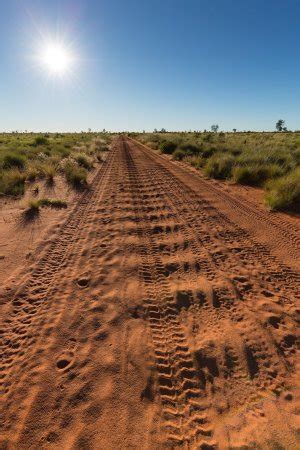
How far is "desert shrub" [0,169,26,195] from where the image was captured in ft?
31.9

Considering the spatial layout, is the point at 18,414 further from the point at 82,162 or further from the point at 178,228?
the point at 82,162

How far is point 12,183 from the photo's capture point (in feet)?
34.0

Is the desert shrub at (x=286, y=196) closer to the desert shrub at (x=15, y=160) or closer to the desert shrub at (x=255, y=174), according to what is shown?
the desert shrub at (x=255, y=174)

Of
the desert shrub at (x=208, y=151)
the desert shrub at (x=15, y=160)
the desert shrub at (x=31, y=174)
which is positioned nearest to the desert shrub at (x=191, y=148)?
the desert shrub at (x=208, y=151)

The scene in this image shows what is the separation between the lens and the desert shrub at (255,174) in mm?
10773

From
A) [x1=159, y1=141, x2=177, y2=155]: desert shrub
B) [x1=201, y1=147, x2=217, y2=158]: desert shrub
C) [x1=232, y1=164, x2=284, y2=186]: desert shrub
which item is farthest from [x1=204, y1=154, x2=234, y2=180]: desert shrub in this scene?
[x1=159, y1=141, x2=177, y2=155]: desert shrub

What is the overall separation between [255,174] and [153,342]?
9438mm

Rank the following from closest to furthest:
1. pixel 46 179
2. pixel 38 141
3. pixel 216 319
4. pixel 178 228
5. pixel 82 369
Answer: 1. pixel 82 369
2. pixel 216 319
3. pixel 178 228
4. pixel 46 179
5. pixel 38 141

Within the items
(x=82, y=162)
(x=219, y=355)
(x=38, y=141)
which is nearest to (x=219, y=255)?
(x=219, y=355)

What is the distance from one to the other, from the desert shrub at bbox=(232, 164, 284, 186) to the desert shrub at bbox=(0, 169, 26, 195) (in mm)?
8585

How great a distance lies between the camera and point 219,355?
3125 mm

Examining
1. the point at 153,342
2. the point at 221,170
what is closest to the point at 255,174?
the point at 221,170

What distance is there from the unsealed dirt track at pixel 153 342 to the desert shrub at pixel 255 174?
508 centimetres

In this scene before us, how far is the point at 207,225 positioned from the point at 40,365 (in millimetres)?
4920
